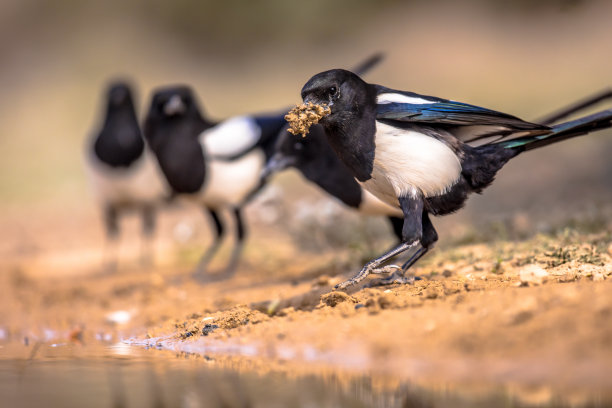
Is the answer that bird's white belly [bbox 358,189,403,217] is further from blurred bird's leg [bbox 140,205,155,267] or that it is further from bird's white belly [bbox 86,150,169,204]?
blurred bird's leg [bbox 140,205,155,267]

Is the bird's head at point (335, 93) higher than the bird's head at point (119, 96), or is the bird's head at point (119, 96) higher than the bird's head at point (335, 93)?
the bird's head at point (119, 96)

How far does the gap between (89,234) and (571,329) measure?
8237 mm

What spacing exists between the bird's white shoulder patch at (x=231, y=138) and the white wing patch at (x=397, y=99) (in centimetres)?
280

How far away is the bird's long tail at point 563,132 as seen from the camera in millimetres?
3971

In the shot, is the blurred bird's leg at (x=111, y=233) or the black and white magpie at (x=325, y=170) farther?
the blurred bird's leg at (x=111, y=233)

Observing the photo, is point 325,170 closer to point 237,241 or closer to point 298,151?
point 298,151

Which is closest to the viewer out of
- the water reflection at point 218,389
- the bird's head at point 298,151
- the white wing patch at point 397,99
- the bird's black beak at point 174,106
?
the water reflection at point 218,389

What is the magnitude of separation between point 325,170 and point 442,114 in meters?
Result: 1.44

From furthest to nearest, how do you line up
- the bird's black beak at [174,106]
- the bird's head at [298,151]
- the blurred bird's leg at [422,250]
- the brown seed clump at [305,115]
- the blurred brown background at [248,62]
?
1. the blurred brown background at [248,62]
2. the bird's black beak at [174,106]
3. the bird's head at [298,151]
4. the blurred bird's leg at [422,250]
5. the brown seed clump at [305,115]

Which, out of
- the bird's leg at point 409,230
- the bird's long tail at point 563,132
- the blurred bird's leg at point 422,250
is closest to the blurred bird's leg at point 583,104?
the bird's long tail at point 563,132

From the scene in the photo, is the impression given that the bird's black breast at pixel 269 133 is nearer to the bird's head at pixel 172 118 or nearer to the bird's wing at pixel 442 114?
the bird's head at pixel 172 118

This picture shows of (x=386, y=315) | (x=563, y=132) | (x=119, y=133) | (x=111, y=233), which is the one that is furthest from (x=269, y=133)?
Answer: (x=386, y=315)

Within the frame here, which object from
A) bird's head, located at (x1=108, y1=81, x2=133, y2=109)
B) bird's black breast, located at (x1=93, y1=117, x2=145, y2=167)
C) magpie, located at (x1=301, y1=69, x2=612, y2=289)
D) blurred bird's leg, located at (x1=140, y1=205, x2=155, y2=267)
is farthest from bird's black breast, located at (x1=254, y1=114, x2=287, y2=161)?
magpie, located at (x1=301, y1=69, x2=612, y2=289)

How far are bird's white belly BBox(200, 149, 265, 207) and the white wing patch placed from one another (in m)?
2.81
